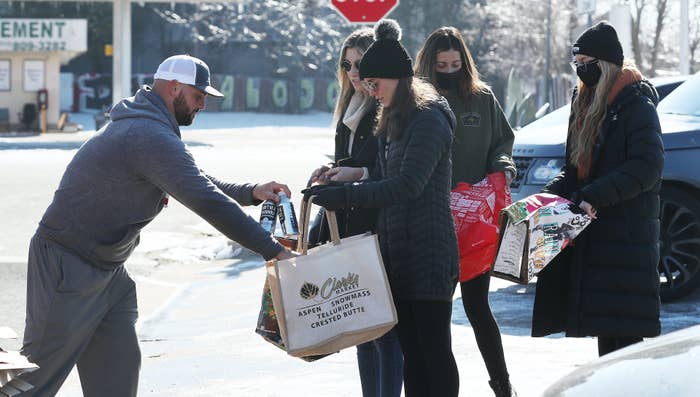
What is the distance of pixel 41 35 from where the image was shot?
39.6 metres

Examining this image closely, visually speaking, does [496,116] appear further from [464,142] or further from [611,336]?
[611,336]

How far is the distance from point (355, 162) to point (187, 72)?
1158 millimetres

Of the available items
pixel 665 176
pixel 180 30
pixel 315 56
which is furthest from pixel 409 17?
pixel 665 176

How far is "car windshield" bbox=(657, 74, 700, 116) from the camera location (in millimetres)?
9400

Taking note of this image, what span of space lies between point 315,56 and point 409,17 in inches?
197

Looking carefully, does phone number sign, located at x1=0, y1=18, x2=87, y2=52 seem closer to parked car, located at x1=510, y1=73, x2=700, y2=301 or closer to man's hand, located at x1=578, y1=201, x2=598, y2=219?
parked car, located at x1=510, y1=73, x2=700, y2=301

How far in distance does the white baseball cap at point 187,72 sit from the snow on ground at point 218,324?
2353 mm

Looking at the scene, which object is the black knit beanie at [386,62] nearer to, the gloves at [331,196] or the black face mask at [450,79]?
the gloves at [331,196]

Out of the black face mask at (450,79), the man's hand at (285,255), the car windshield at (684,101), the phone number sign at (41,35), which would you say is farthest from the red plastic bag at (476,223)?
the phone number sign at (41,35)

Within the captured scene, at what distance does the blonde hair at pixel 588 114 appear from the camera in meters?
5.25

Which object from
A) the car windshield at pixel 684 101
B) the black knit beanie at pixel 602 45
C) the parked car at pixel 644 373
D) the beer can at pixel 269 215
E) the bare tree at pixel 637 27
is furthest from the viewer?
the bare tree at pixel 637 27

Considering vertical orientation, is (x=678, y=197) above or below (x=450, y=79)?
below

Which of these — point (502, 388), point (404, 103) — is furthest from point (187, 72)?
point (502, 388)

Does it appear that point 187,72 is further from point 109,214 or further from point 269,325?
point 269,325
